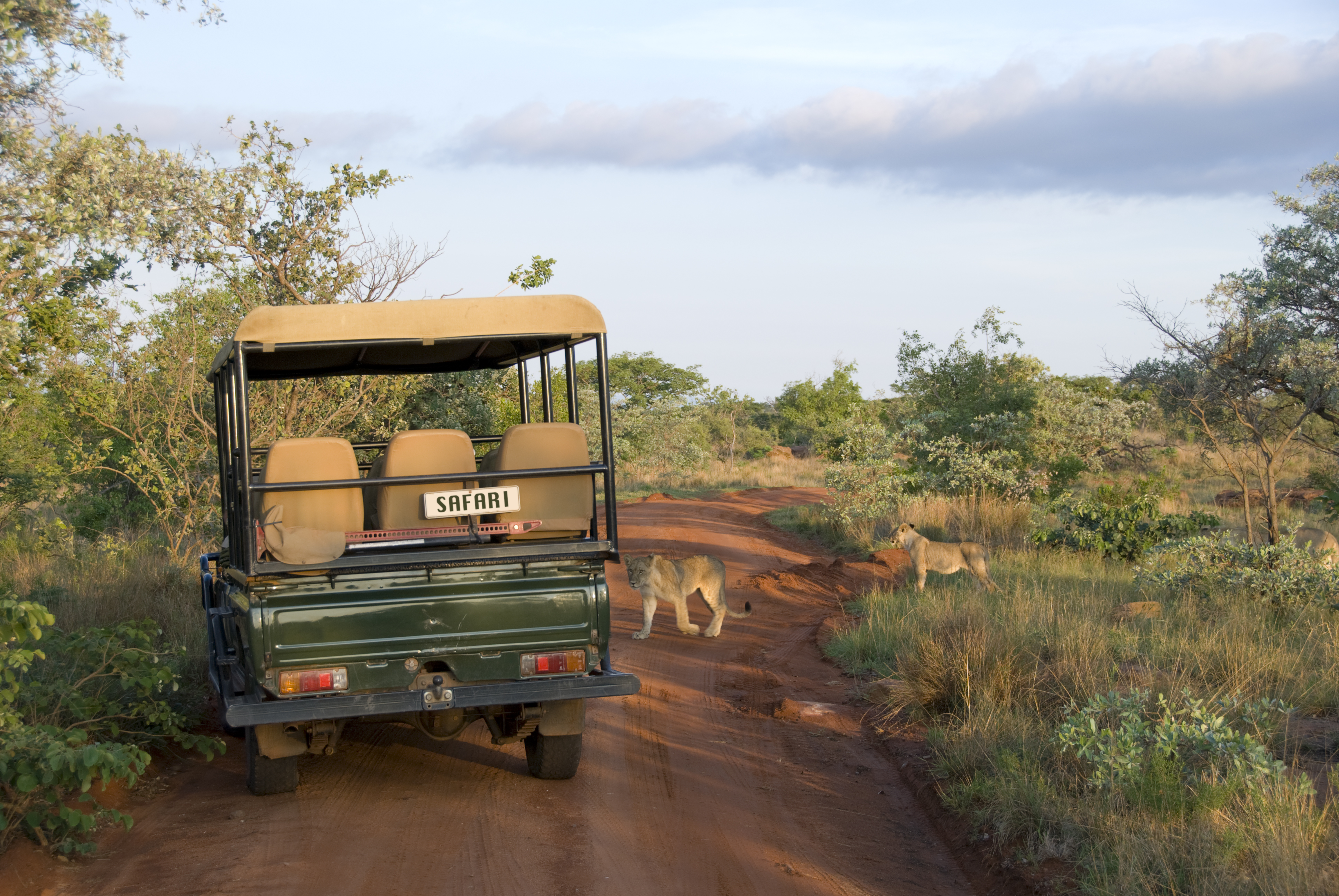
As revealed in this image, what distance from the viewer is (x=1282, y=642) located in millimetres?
7543


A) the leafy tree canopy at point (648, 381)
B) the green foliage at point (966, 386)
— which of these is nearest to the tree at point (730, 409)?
the leafy tree canopy at point (648, 381)

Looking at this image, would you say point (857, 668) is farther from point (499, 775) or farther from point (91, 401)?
point (91, 401)

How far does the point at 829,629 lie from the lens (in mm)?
10352

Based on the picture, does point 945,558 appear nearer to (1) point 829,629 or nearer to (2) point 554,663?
(1) point 829,629

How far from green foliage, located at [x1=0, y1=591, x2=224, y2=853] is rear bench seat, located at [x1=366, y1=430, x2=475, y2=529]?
5.46ft

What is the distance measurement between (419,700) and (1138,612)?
6.82m

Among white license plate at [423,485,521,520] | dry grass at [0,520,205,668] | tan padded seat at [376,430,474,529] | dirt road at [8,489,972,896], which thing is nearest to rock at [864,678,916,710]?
dirt road at [8,489,972,896]

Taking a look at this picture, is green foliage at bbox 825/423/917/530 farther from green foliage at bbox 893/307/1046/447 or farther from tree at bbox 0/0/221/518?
tree at bbox 0/0/221/518

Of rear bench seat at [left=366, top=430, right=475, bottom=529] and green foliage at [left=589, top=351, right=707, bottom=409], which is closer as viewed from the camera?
rear bench seat at [left=366, top=430, right=475, bottom=529]

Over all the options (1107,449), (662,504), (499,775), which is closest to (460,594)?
(499,775)

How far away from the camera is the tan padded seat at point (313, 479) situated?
17.7ft

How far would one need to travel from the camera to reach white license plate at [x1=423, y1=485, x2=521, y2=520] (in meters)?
5.55

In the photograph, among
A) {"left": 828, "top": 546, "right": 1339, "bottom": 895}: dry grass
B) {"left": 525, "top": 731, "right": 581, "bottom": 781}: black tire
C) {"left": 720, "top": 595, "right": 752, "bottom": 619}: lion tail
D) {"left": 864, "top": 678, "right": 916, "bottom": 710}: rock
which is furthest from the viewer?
{"left": 720, "top": 595, "right": 752, "bottom": 619}: lion tail

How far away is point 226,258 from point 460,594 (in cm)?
901
